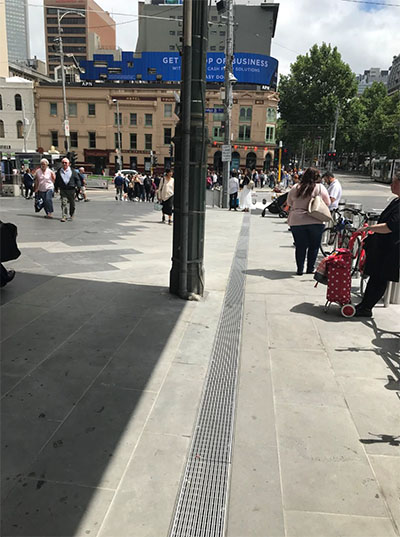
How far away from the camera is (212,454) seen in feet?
9.35

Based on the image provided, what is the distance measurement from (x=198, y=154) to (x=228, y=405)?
10.9ft

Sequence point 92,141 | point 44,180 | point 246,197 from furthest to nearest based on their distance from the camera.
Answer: point 92,141 → point 246,197 → point 44,180

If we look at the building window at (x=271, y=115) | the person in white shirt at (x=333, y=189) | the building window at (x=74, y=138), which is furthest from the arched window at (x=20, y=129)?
the person in white shirt at (x=333, y=189)

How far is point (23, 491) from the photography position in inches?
95.4

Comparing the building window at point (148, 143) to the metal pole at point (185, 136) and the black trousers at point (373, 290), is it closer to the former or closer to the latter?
the metal pole at point (185, 136)

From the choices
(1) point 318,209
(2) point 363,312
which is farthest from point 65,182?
(2) point 363,312

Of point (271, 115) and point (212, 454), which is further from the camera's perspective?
point (271, 115)

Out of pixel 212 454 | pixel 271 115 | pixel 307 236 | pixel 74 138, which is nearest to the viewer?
pixel 212 454

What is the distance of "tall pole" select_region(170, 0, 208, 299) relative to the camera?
5297 mm

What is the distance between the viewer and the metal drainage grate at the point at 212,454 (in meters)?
2.34

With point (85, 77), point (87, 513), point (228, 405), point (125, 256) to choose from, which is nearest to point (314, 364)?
point (228, 405)

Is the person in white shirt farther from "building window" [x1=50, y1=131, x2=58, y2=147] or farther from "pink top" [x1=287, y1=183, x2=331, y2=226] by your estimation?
"building window" [x1=50, y1=131, x2=58, y2=147]

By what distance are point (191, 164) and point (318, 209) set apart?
237 cm

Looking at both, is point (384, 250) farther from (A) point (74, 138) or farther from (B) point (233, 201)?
(A) point (74, 138)
